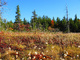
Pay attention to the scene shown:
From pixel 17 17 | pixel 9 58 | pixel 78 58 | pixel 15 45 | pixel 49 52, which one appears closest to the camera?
pixel 9 58

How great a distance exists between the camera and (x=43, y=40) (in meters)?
4.44

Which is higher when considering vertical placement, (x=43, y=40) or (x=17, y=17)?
(x=17, y=17)

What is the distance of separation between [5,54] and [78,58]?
10.0 ft

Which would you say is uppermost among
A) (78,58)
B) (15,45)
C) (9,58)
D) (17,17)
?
(17,17)

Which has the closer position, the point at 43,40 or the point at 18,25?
the point at 43,40

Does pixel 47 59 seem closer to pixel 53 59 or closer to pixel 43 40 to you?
pixel 53 59

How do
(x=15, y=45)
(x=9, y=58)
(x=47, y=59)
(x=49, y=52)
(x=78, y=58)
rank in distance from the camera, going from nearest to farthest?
(x=9, y=58) < (x=47, y=59) < (x=78, y=58) < (x=49, y=52) < (x=15, y=45)

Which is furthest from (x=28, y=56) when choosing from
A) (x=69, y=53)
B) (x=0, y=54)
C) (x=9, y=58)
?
(x=69, y=53)

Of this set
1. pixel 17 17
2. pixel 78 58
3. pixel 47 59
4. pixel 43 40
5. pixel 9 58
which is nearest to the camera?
pixel 9 58

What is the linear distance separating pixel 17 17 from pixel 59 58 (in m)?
35.4

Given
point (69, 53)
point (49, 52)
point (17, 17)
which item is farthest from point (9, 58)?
point (17, 17)

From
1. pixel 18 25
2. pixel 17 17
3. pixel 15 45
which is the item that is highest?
pixel 17 17

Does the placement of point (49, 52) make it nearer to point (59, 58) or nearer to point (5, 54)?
point (59, 58)

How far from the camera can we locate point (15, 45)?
371 centimetres
